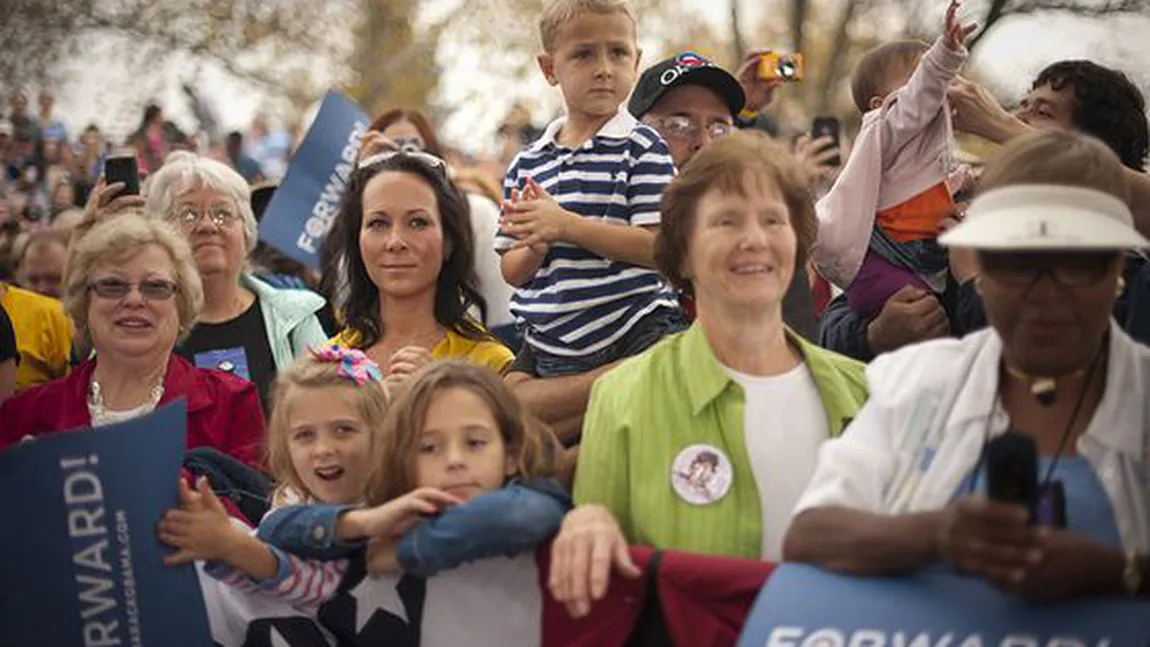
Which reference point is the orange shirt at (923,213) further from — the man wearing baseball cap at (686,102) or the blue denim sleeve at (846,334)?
the man wearing baseball cap at (686,102)

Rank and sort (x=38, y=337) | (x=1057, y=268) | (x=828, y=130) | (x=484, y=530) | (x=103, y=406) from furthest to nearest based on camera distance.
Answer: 1. (x=828, y=130)
2. (x=38, y=337)
3. (x=103, y=406)
4. (x=484, y=530)
5. (x=1057, y=268)

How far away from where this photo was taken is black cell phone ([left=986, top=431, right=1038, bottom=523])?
359cm

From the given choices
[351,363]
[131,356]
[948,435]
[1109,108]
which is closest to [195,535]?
[351,363]

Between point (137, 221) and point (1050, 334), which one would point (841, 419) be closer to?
point (1050, 334)

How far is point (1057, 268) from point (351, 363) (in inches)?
99.4

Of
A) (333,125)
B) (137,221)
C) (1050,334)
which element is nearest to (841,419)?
(1050,334)

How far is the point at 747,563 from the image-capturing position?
14.3 feet

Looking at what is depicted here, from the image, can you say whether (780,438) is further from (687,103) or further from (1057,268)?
(687,103)

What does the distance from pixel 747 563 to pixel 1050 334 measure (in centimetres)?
90

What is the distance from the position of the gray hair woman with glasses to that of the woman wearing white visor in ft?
10.8

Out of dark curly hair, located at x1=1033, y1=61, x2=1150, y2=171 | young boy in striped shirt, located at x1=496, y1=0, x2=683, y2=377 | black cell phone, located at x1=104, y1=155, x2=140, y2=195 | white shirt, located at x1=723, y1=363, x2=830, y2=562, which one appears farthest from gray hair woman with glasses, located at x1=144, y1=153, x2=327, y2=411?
dark curly hair, located at x1=1033, y1=61, x2=1150, y2=171

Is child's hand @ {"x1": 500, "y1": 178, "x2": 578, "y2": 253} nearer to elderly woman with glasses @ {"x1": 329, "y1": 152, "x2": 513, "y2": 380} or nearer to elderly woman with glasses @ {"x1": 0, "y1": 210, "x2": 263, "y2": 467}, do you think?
elderly woman with glasses @ {"x1": 329, "y1": 152, "x2": 513, "y2": 380}

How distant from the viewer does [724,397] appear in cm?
475

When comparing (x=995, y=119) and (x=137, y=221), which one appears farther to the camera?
(x=137, y=221)
